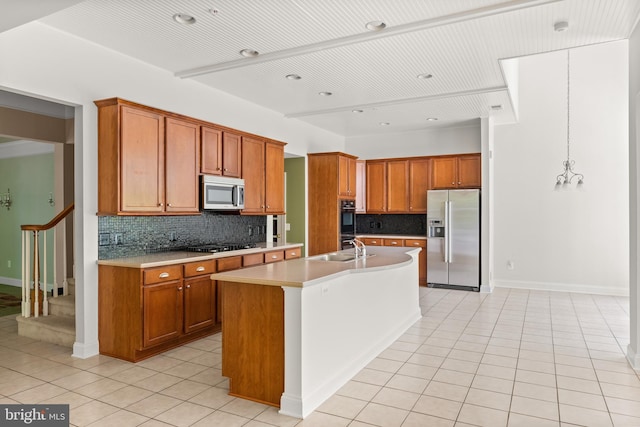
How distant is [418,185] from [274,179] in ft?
10.5

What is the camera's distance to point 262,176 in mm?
5879

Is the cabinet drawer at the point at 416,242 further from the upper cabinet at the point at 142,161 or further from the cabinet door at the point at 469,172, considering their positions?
the upper cabinet at the point at 142,161

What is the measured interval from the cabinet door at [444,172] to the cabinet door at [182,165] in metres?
4.73

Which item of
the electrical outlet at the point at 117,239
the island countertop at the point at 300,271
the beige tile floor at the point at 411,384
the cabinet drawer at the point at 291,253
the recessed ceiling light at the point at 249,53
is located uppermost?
the recessed ceiling light at the point at 249,53

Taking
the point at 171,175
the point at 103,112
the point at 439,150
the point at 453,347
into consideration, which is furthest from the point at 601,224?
the point at 103,112

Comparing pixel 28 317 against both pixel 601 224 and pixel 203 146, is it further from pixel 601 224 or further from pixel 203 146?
pixel 601 224

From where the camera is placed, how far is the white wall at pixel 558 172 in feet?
22.8

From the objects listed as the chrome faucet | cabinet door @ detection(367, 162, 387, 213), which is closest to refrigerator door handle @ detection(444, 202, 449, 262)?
cabinet door @ detection(367, 162, 387, 213)

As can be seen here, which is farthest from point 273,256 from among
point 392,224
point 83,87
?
point 392,224

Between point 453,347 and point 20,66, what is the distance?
15.3 feet

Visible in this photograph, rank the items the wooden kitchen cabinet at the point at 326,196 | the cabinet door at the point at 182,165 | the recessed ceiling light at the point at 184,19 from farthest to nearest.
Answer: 1. the wooden kitchen cabinet at the point at 326,196
2. the cabinet door at the point at 182,165
3. the recessed ceiling light at the point at 184,19

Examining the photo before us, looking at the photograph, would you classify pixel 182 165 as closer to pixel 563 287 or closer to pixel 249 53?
pixel 249 53

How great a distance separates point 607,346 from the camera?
4344 mm

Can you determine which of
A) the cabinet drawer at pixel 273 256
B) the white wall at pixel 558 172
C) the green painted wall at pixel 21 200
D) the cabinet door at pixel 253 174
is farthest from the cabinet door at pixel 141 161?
the white wall at pixel 558 172
